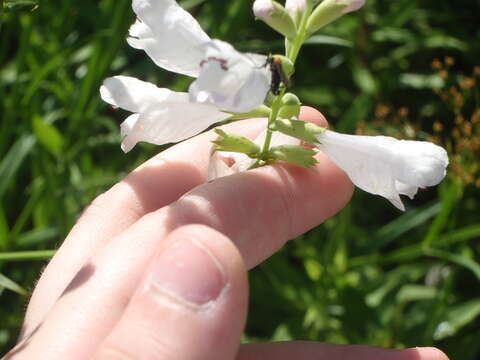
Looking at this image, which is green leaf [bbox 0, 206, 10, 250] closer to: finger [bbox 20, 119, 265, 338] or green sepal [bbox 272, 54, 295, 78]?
finger [bbox 20, 119, 265, 338]

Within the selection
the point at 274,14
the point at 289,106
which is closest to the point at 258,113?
the point at 289,106

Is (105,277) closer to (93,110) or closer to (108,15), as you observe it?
(93,110)

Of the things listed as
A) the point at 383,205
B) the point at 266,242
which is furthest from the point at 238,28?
the point at 266,242

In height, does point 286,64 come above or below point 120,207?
above

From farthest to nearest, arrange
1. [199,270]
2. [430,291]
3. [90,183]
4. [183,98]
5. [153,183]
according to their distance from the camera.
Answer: [430,291], [90,183], [153,183], [183,98], [199,270]

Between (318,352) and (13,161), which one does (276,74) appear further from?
(13,161)

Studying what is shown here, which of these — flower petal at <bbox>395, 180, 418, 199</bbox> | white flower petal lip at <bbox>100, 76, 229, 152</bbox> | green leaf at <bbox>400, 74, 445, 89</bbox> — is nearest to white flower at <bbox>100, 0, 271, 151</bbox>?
white flower petal lip at <bbox>100, 76, 229, 152</bbox>

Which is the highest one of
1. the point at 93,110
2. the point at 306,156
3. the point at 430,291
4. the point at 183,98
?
the point at 183,98

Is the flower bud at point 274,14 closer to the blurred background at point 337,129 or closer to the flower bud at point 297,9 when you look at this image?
the flower bud at point 297,9
